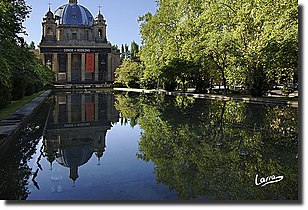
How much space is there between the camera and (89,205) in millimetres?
3328

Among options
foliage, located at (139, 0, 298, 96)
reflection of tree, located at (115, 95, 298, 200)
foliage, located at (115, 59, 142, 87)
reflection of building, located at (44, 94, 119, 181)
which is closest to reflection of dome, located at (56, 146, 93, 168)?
reflection of building, located at (44, 94, 119, 181)

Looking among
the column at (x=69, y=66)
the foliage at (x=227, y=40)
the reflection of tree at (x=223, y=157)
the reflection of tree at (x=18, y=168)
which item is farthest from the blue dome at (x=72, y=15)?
the reflection of tree at (x=18, y=168)

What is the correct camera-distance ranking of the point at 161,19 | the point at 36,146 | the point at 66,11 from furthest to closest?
1. the point at 66,11
2. the point at 161,19
3. the point at 36,146

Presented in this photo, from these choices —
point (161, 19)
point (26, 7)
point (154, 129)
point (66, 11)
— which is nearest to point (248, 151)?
point (154, 129)

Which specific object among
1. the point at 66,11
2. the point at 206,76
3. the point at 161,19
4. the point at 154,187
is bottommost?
the point at 154,187

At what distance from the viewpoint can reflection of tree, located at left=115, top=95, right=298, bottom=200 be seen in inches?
153

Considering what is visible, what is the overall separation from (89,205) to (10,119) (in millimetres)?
7335

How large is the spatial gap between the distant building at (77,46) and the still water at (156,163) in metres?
54.8

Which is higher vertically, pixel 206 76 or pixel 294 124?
pixel 206 76

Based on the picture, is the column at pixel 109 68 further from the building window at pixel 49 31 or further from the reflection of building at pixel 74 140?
the reflection of building at pixel 74 140

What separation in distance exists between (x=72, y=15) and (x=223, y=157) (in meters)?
64.2

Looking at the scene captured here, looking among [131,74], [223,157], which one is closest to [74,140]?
[223,157]

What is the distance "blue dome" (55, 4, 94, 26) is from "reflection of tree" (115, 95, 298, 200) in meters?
59.8

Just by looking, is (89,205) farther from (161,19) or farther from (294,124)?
(161,19)
